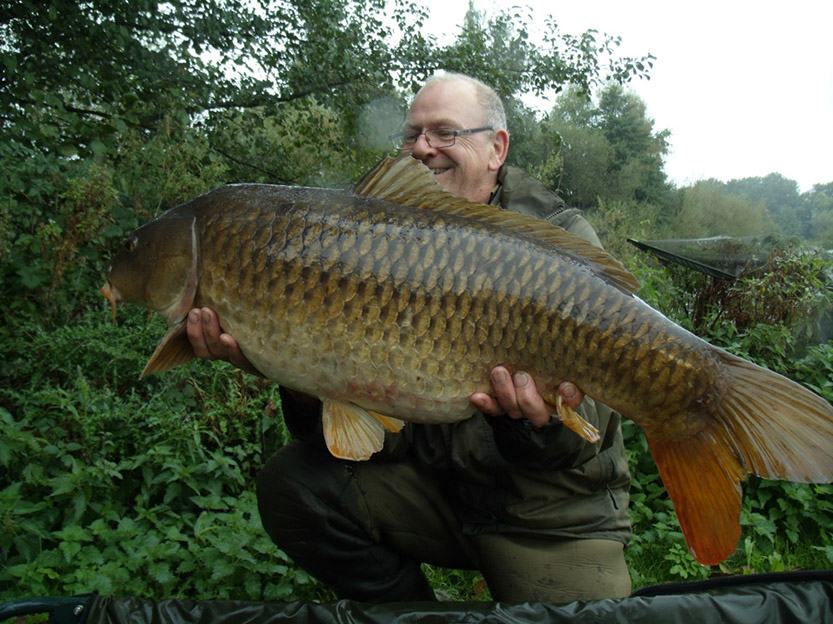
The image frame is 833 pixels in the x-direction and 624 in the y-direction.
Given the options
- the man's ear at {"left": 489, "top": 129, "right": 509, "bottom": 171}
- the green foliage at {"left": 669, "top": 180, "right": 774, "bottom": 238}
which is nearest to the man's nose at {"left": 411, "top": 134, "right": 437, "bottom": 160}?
the man's ear at {"left": 489, "top": 129, "right": 509, "bottom": 171}

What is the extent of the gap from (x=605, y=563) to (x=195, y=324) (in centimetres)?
95

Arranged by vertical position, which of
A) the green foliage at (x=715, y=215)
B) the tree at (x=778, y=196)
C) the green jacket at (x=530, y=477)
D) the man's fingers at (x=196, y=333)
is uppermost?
the tree at (x=778, y=196)

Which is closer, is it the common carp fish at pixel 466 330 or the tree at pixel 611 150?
the common carp fish at pixel 466 330

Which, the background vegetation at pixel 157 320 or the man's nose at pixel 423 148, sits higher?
the man's nose at pixel 423 148

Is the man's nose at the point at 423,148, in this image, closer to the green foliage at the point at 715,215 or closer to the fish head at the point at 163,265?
the fish head at the point at 163,265

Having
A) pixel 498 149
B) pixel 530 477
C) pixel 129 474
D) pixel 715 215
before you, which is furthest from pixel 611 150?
pixel 530 477

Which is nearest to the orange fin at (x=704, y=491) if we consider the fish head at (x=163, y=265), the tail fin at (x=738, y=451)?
the tail fin at (x=738, y=451)

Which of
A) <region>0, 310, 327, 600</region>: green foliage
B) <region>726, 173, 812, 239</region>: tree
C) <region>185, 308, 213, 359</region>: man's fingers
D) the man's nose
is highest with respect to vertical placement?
<region>726, 173, 812, 239</region>: tree

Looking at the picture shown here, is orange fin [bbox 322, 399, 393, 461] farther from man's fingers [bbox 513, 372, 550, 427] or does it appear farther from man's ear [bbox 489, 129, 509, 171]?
man's ear [bbox 489, 129, 509, 171]

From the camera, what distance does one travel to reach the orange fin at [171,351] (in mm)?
1220

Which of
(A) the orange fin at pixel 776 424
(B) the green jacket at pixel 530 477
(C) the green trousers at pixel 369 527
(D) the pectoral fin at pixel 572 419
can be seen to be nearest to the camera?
(A) the orange fin at pixel 776 424

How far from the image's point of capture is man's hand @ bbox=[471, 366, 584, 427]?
1136 millimetres

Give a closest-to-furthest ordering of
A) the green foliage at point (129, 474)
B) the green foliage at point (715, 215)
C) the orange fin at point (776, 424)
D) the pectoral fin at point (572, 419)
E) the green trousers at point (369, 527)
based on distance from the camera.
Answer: the orange fin at point (776, 424) < the pectoral fin at point (572, 419) < the green trousers at point (369, 527) < the green foliage at point (129, 474) < the green foliage at point (715, 215)

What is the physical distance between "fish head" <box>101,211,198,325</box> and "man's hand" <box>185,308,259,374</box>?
0.03m
